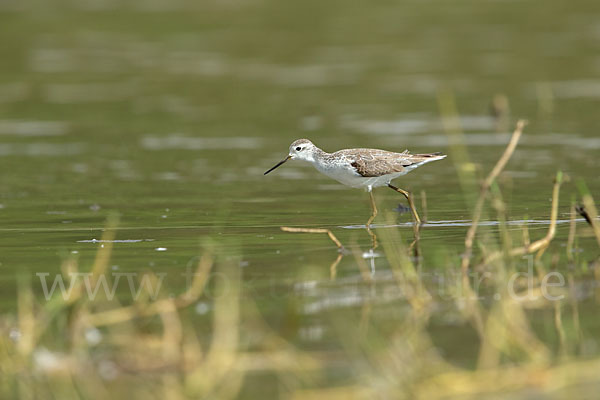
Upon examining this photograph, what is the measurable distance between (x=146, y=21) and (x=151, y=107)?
1192 centimetres

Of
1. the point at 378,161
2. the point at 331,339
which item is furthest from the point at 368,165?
the point at 331,339

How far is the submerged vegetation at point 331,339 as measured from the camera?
6367 mm

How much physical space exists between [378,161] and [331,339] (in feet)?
16.8

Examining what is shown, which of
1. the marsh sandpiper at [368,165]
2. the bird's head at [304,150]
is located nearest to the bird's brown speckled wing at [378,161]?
the marsh sandpiper at [368,165]

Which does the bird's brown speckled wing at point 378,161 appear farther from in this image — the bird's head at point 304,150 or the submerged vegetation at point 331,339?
the submerged vegetation at point 331,339

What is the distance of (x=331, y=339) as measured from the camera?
23.8 ft

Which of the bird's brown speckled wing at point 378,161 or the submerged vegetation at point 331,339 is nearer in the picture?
the submerged vegetation at point 331,339

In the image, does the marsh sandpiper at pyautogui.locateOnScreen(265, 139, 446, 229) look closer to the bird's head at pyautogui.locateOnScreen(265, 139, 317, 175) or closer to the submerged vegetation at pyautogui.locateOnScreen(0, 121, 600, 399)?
the bird's head at pyautogui.locateOnScreen(265, 139, 317, 175)

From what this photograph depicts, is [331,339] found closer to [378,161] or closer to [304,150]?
[378,161]

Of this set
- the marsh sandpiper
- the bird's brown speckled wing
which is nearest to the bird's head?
the marsh sandpiper

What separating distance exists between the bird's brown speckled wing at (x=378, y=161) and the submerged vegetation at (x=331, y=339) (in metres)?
3.26

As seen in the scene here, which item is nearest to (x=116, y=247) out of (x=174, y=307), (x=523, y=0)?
(x=174, y=307)

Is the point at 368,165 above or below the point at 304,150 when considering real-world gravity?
below

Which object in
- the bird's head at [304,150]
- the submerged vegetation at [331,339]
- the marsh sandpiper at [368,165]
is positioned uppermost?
the bird's head at [304,150]
